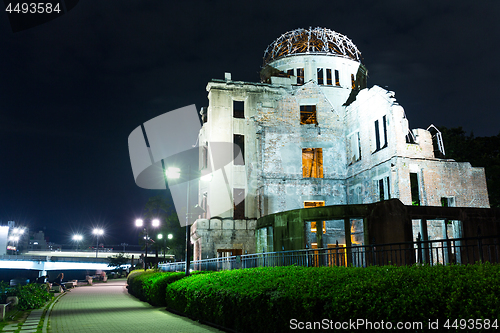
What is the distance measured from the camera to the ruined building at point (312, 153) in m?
29.4

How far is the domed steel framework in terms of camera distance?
3987 cm

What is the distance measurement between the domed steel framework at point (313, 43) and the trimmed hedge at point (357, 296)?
106 feet

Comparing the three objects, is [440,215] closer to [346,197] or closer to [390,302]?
[346,197]

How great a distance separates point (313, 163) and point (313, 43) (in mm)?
11976

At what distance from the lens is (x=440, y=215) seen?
23.7 metres

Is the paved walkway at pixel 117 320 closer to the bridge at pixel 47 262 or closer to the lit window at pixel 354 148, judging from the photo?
the lit window at pixel 354 148

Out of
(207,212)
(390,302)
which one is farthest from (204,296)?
(207,212)

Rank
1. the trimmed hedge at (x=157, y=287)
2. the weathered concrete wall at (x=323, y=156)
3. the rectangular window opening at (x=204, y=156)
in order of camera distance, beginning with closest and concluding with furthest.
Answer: the trimmed hedge at (x=157, y=287)
the weathered concrete wall at (x=323, y=156)
the rectangular window opening at (x=204, y=156)

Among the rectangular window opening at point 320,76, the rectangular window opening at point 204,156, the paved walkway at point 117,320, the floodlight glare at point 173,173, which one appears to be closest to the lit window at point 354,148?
the rectangular window opening at point 320,76

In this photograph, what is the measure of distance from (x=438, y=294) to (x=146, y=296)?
1810cm

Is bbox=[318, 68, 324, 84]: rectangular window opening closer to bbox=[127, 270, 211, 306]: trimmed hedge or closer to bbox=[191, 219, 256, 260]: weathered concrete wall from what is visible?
bbox=[191, 219, 256, 260]: weathered concrete wall

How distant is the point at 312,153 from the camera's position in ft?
133

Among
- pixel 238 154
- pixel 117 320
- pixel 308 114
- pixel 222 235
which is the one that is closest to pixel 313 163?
pixel 308 114

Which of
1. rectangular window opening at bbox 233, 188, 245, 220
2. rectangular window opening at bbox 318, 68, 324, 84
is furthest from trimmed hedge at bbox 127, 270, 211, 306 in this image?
rectangular window opening at bbox 318, 68, 324, 84
